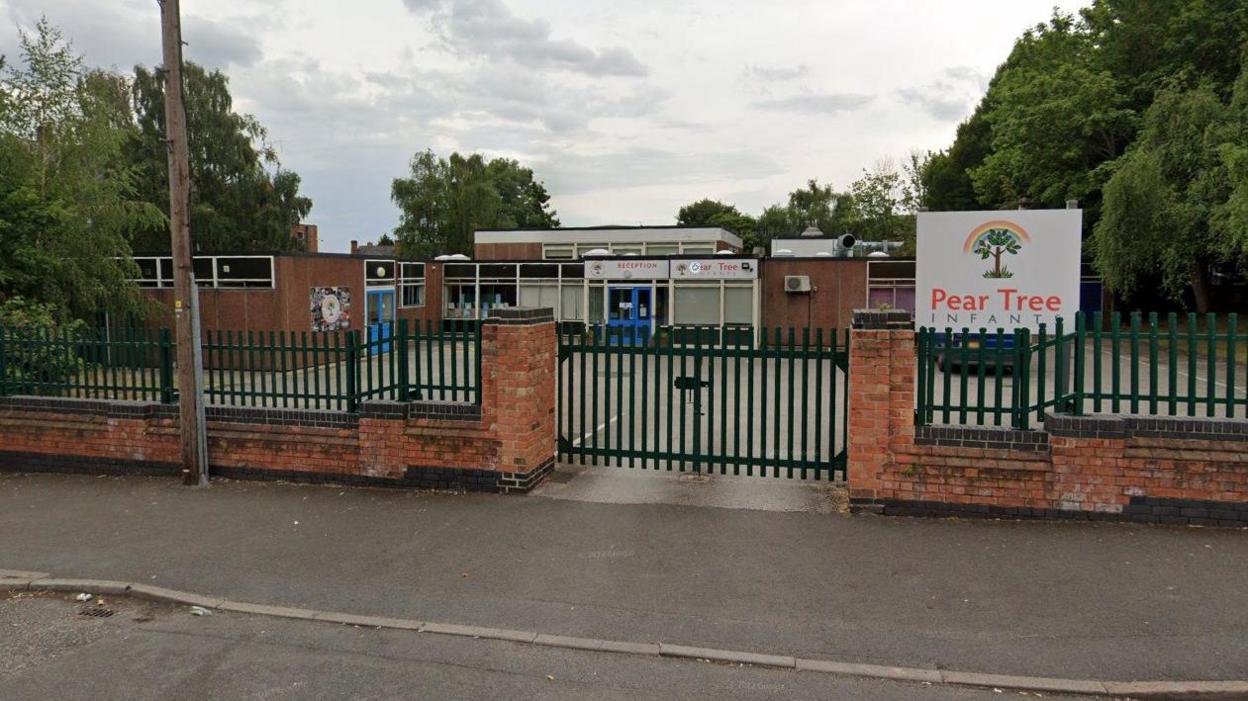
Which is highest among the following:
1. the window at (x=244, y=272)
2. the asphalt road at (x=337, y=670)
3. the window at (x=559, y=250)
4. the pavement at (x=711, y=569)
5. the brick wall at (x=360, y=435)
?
the window at (x=559, y=250)

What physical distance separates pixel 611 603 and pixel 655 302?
82.9ft

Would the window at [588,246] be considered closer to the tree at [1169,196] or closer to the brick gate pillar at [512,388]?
the tree at [1169,196]

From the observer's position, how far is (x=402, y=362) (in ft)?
27.5

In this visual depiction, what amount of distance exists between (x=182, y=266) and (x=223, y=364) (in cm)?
127


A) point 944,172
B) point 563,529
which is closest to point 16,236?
point 563,529

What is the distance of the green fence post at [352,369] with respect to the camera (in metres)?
8.53

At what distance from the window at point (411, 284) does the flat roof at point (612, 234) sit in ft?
39.1

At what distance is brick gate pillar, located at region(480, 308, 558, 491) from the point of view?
7.88 meters

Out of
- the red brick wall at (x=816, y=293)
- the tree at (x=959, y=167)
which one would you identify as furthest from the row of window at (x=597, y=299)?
the tree at (x=959, y=167)

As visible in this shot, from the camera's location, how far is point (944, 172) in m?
A: 53.0

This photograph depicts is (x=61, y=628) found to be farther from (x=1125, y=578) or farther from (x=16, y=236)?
(x=16, y=236)

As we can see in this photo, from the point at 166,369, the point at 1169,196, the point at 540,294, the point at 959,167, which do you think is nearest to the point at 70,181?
the point at 166,369

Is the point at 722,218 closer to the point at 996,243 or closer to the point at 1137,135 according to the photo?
the point at 1137,135

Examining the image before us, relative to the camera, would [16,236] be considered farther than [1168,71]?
No
